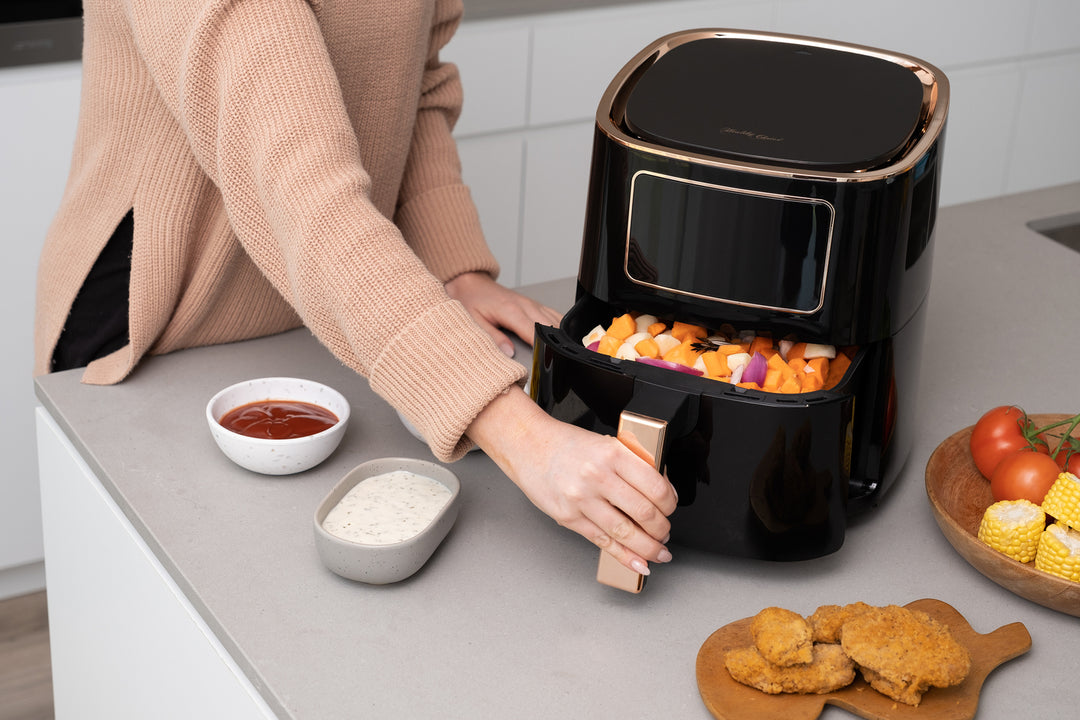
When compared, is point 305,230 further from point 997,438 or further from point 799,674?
point 997,438

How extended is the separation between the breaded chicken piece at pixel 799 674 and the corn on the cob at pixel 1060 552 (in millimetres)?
212

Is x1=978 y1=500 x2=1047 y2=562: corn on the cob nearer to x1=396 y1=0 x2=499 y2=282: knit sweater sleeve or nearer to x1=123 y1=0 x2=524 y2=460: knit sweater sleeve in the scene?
x1=123 y1=0 x2=524 y2=460: knit sweater sleeve

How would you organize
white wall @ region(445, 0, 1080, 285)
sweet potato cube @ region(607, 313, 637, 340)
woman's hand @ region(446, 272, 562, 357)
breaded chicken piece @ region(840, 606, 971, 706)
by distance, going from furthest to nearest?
→ white wall @ region(445, 0, 1080, 285)
woman's hand @ region(446, 272, 562, 357)
sweet potato cube @ region(607, 313, 637, 340)
breaded chicken piece @ region(840, 606, 971, 706)

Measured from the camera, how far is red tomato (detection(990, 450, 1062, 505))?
0.95m

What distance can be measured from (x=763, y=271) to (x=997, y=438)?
30 centimetres

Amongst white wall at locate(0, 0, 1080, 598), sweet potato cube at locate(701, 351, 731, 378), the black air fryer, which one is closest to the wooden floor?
white wall at locate(0, 0, 1080, 598)

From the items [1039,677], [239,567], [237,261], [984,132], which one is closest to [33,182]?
[237,261]

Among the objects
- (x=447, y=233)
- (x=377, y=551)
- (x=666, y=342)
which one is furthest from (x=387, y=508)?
(x=447, y=233)

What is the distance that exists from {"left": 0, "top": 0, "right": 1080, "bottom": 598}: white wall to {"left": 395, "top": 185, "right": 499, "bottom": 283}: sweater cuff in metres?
0.91

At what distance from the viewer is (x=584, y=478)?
84cm

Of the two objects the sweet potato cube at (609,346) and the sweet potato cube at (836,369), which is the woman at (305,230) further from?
the sweet potato cube at (836,369)

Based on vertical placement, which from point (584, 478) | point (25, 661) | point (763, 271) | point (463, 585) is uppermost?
point (763, 271)

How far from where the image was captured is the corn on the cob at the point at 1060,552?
34.8 inches

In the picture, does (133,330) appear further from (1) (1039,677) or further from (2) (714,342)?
(1) (1039,677)
